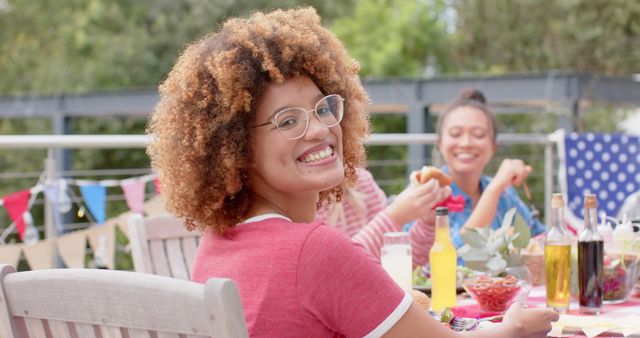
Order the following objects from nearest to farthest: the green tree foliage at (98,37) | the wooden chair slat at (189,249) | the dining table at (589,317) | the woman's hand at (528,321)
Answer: the woman's hand at (528,321)
the dining table at (589,317)
the wooden chair slat at (189,249)
the green tree foliage at (98,37)

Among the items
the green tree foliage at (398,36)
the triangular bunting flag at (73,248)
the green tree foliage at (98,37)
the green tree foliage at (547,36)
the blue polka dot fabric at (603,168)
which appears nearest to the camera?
the triangular bunting flag at (73,248)

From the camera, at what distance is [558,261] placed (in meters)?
1.85

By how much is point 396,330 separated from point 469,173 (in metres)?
1.87

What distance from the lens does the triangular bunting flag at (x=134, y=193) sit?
13.3 ft

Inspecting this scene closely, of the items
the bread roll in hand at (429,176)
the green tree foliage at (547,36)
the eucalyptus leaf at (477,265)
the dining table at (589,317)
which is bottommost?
the dining table at (589,317)

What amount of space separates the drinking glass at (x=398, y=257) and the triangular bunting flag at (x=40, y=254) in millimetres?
1968

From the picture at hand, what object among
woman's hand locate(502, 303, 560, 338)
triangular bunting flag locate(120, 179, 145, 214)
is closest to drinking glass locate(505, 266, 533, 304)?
woman's hand locate(502, 303, 560, 338)

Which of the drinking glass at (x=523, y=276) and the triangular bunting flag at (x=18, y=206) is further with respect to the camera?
the triangular bunting flag at (x=18, y=206)

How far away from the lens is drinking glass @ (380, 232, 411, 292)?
1848 mm

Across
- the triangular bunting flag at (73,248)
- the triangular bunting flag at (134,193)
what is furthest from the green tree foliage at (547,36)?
the triangular bunting flag at (73,248)

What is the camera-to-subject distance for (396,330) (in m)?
1.20

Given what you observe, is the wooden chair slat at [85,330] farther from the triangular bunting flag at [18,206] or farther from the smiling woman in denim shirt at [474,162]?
the triangular bunting flag at [18,206]

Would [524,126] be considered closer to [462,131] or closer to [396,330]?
Result: [462,131]

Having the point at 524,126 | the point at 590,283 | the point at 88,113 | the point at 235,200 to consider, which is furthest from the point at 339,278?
the point at 524,126
